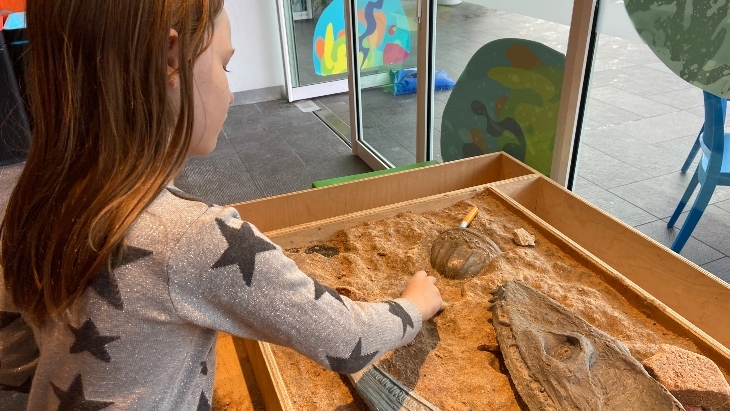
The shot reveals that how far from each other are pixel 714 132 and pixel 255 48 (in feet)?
13.1

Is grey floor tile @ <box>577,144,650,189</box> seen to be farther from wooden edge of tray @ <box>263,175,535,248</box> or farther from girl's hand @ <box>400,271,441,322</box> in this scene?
girl's hand @ <box>400,271,441,322</box>

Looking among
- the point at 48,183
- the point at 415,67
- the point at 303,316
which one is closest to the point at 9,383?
the point at 48,183

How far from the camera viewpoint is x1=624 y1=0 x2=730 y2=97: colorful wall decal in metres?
1.25

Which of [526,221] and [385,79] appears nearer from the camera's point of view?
[526,221]

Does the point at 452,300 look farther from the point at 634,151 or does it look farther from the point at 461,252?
the point at 634,151

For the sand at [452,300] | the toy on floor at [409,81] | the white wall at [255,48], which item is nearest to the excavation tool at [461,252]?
the sand at [452,300]

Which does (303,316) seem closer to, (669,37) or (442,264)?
(442,264)

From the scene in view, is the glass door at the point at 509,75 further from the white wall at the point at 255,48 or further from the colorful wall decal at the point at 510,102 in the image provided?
the white wall at the point at 255,48

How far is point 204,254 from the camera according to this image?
2.17 ft

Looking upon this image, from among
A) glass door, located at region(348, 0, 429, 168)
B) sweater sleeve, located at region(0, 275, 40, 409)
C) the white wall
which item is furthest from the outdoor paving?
the white wall

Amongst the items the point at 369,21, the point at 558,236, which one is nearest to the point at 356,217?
the point at 558,236

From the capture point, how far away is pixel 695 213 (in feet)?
5.53

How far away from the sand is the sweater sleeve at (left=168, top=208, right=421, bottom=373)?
0.35m

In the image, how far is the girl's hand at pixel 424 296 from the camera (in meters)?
1.04
